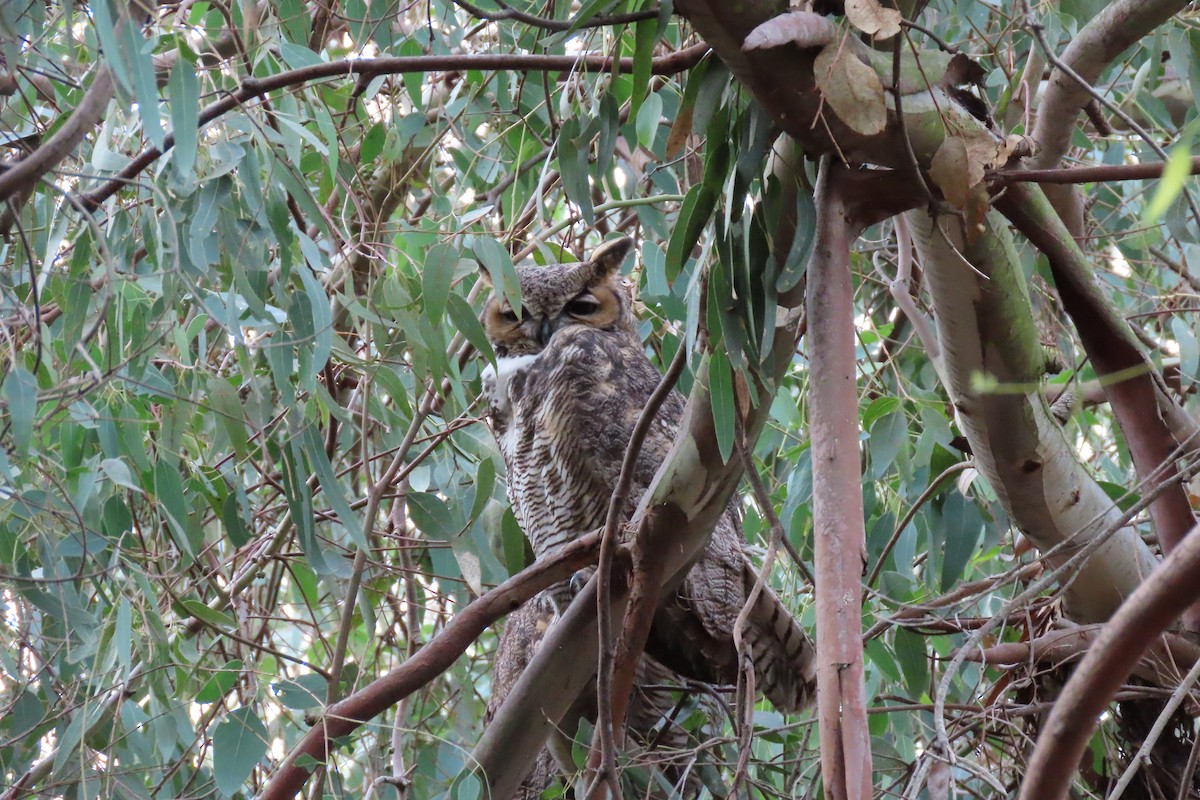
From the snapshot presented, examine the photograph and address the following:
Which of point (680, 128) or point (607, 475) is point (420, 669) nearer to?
point (680, 128)

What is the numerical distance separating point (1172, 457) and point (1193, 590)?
0.84 m

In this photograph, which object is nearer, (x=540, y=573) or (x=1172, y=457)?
(x=1172, y=457)

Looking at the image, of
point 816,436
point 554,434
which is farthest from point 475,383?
point 816,436

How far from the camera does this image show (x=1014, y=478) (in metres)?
1.37

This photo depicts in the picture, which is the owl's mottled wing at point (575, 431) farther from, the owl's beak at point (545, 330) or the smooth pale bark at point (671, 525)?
the smooth pale bark at point (671, 525)

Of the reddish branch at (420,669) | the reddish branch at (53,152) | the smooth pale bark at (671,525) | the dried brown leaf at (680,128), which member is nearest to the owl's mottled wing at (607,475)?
the smooth pale bark at (671,525)

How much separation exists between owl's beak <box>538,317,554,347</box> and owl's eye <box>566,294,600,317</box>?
0.16ft

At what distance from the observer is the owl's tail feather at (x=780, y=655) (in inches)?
75.4

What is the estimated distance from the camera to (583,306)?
2.48 m

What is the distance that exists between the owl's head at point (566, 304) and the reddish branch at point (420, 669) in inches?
43.1

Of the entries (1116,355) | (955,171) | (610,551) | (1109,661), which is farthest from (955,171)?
(1109,661)

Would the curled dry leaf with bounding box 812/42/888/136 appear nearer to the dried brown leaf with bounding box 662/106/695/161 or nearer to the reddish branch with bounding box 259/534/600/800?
the dried brown leaf with bounding box 662/106/695/161

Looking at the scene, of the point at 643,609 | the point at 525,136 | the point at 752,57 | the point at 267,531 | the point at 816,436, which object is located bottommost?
the point at 643,609

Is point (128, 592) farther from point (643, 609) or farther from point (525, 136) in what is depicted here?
point (525, 136)
